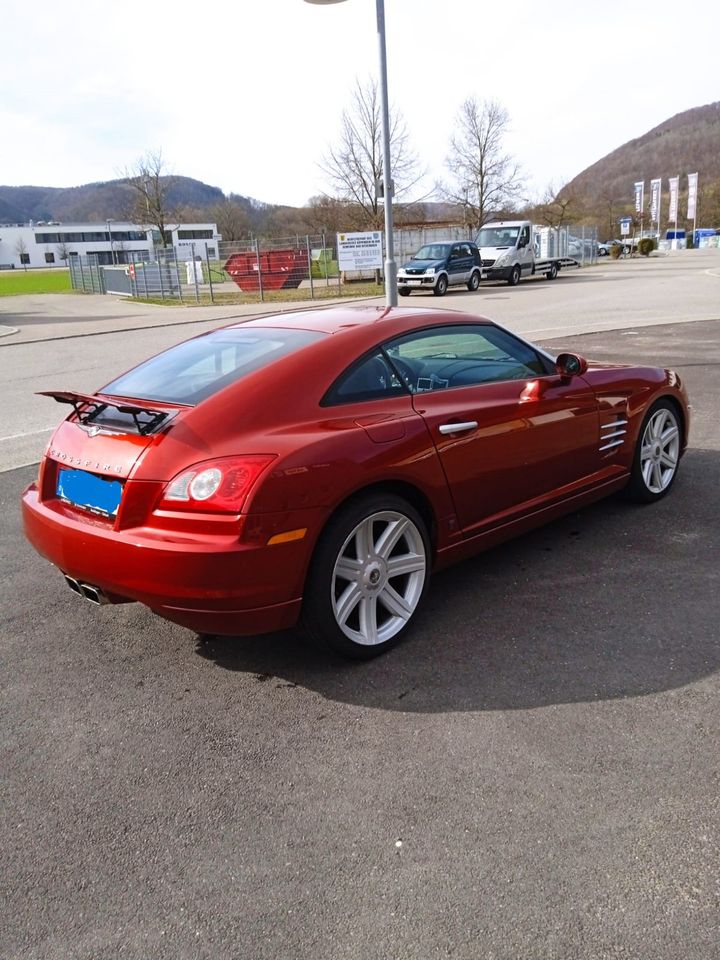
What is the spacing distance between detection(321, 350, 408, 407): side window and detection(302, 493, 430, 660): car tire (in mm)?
453

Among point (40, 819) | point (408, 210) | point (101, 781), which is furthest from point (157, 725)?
point (408, 210)

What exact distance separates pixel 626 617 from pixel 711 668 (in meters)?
0.52

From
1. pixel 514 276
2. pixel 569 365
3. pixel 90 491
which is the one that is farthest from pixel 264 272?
pixel 90 491

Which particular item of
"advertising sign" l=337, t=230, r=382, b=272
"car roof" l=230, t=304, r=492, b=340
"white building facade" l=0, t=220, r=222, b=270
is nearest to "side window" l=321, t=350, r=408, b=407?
"car roof" l=230, t=304, r=492, b=340

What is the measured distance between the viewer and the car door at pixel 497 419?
3.79m

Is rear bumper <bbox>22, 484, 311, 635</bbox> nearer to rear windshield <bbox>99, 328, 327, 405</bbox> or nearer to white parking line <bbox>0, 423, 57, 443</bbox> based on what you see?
rear windshield <bbox>99, 328, 327, 405</bbox>

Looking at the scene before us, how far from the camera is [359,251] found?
30.6 metres

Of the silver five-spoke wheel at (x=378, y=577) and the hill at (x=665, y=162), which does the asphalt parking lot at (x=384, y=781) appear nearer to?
the silver five-spoke wheel at (x=378, y=577)

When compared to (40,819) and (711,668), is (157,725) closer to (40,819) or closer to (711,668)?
(40,819)

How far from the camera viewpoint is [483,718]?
9.84 feet

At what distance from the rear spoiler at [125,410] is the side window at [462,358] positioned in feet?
3.63

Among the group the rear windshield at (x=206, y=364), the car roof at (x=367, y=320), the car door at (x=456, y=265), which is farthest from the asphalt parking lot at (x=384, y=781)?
the car door at (x=456, y=265)

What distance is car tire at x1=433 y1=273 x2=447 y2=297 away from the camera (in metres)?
29.0

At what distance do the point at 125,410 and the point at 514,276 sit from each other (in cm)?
3149
